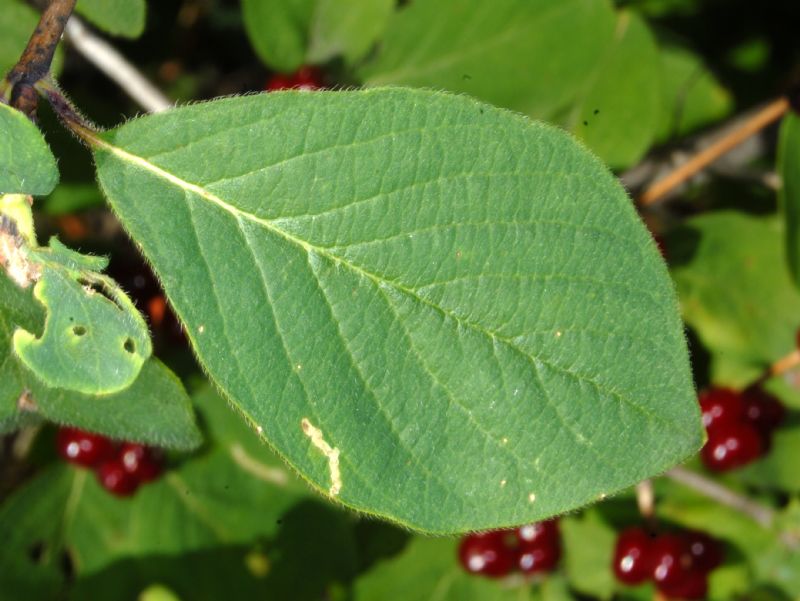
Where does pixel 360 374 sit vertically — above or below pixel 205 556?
above

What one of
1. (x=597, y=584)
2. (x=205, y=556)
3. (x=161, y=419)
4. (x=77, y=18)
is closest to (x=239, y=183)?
Answer: (x=161, y=419)

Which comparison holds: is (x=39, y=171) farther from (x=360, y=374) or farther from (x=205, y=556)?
(x=205, y=556)

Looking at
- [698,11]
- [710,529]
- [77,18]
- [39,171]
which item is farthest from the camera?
[698,11]

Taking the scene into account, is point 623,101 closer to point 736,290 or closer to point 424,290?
point 736,290

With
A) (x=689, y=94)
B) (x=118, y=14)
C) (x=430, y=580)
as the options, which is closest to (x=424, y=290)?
(x=118, y=14)

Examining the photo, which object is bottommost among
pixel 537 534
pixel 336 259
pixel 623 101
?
pixel 537 534

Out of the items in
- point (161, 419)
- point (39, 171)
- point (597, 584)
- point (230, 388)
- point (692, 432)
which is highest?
point (39, 171)

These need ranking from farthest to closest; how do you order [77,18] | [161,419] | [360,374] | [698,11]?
1. [698,11]
2. [77,18]
3. [161,419]
4. [360,374]

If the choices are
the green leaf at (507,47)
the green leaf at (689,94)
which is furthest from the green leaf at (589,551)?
the green leaf at (689,94)
